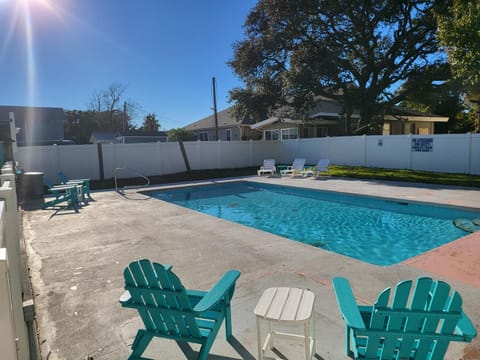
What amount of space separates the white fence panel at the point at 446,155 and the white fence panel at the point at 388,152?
1.43ft

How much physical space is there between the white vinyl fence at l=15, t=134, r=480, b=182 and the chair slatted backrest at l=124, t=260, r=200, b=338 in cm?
1400

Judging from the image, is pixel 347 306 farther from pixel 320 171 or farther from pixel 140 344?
pixel 320 171

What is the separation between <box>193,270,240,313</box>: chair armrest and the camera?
7.45 feet

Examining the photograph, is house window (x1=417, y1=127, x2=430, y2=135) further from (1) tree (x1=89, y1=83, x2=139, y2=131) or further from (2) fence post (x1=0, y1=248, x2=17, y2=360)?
(1) tree (x1=89, y1=83, x2=139, y2=131)

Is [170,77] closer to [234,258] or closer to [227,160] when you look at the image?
[227,160]

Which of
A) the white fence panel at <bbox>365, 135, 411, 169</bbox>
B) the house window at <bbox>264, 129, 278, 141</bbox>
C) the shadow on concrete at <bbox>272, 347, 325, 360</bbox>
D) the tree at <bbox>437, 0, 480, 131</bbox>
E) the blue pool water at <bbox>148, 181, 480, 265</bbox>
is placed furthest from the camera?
the house window at <bbox>264, 129, 278, 141</bbox>

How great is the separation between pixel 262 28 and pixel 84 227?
17.7 meters

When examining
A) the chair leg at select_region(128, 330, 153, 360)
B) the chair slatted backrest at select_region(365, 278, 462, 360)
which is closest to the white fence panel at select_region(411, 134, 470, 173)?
the chair slatted backrest at select_region(365, 278, 462, 360)

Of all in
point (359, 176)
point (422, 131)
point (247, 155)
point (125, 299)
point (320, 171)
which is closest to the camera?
point (125, 299)

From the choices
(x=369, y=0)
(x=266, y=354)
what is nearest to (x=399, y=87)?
(x=369, y=0)

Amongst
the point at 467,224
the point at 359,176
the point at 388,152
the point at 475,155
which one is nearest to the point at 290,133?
the point at 388,152

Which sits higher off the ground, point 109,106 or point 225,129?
point 109,106

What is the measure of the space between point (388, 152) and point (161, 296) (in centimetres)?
1619

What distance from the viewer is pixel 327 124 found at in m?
23.9
